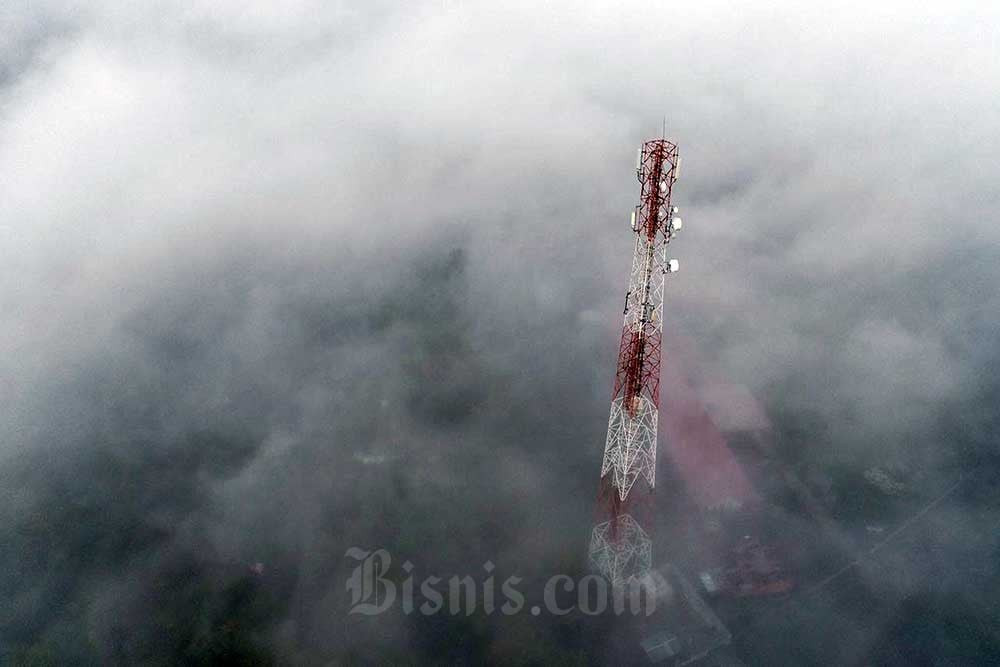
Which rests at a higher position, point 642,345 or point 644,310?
point 644,310

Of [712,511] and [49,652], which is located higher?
[712,511]

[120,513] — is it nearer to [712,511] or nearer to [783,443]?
[712,511]

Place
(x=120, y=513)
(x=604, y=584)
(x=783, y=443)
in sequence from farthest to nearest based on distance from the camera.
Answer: (x=783, y=443) → (x=120, y=513) → (x=604, y=584)

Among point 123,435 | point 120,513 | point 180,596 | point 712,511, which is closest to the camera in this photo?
point 180,596

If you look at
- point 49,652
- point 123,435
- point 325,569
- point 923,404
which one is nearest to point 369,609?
point 325,569

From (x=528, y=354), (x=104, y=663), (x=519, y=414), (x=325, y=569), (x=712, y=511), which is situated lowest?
(x=104, y=663)

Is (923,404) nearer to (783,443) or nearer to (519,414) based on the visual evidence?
(783,443)

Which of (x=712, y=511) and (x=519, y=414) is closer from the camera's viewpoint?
(x=712, y=511)
